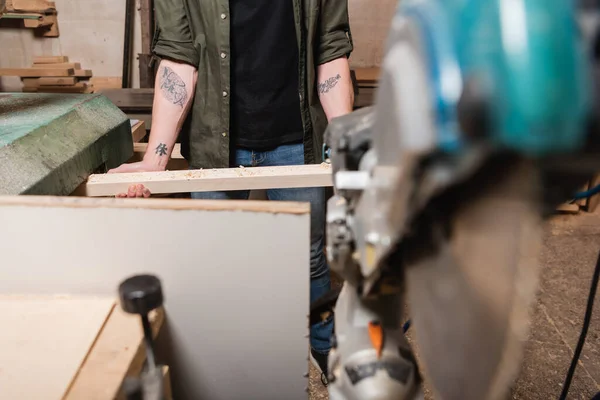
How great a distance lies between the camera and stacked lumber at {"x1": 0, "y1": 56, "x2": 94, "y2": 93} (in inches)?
110

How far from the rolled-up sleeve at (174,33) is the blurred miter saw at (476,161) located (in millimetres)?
1066

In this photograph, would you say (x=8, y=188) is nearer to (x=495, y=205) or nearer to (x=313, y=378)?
(x=495, y=205)

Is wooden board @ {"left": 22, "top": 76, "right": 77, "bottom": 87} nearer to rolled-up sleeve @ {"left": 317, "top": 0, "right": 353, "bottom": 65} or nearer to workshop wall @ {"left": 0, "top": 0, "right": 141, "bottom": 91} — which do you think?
workshop wall @ {"left": 0, "top": 0, "right": 141, "bottom": 91}

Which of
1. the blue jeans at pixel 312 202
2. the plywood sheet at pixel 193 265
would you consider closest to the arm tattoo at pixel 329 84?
the blue jeans at pixel 312 202

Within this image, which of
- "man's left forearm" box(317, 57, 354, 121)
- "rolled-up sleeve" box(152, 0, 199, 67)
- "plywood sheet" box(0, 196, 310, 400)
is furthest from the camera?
"man's left forearm" box(317, 57, 354, 121)

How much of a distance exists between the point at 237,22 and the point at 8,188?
0.77 m

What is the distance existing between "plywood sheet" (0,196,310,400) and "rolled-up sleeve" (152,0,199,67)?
2.36 ft

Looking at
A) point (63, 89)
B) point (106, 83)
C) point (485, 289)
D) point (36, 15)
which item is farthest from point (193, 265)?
point (36, 15)

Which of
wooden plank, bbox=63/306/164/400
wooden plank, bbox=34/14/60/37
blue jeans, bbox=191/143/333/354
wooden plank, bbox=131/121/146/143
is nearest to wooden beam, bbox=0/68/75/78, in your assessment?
wooden plank, bbox=34/14/60/37

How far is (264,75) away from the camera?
139 cm

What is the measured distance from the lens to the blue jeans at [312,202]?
1.40 m

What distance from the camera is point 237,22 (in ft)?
4.37

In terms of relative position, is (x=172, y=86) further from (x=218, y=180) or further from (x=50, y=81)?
(x=50, y=81)

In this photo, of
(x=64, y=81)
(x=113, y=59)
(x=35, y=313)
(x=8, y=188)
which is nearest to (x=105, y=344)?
(x=35, y=313)
